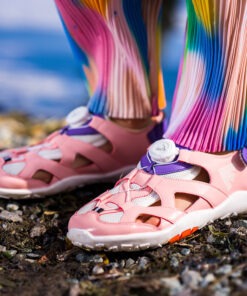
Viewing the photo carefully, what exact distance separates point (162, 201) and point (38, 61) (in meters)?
2.86

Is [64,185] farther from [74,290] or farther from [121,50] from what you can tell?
[74,290]

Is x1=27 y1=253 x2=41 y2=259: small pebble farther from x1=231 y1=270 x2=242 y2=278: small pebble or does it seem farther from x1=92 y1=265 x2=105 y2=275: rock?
x1=231 y1=270 x2=242 y2=278: small pebble

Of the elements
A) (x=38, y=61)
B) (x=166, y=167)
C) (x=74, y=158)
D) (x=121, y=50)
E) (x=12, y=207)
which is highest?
(x=121, y=50)

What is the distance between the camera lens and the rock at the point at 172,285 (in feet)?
3.78

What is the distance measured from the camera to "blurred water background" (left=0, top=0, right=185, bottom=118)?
374 cm

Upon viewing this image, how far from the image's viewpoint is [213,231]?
4.73 ft

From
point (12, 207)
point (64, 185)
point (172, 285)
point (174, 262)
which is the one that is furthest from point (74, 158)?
point (172, 285)

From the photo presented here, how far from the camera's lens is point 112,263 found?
135 cm

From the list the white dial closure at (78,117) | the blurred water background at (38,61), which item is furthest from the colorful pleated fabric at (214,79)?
the blurred water background at (38,61)

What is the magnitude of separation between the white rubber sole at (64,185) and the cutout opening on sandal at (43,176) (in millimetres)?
23

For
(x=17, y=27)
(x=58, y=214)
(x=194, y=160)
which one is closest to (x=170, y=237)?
(x=194, y=160)

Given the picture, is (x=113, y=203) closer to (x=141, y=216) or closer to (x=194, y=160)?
(x=141, y=216)

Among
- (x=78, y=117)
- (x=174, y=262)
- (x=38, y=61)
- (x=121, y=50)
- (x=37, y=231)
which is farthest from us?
(x=38, y=61)

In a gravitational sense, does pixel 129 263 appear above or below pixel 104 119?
below
